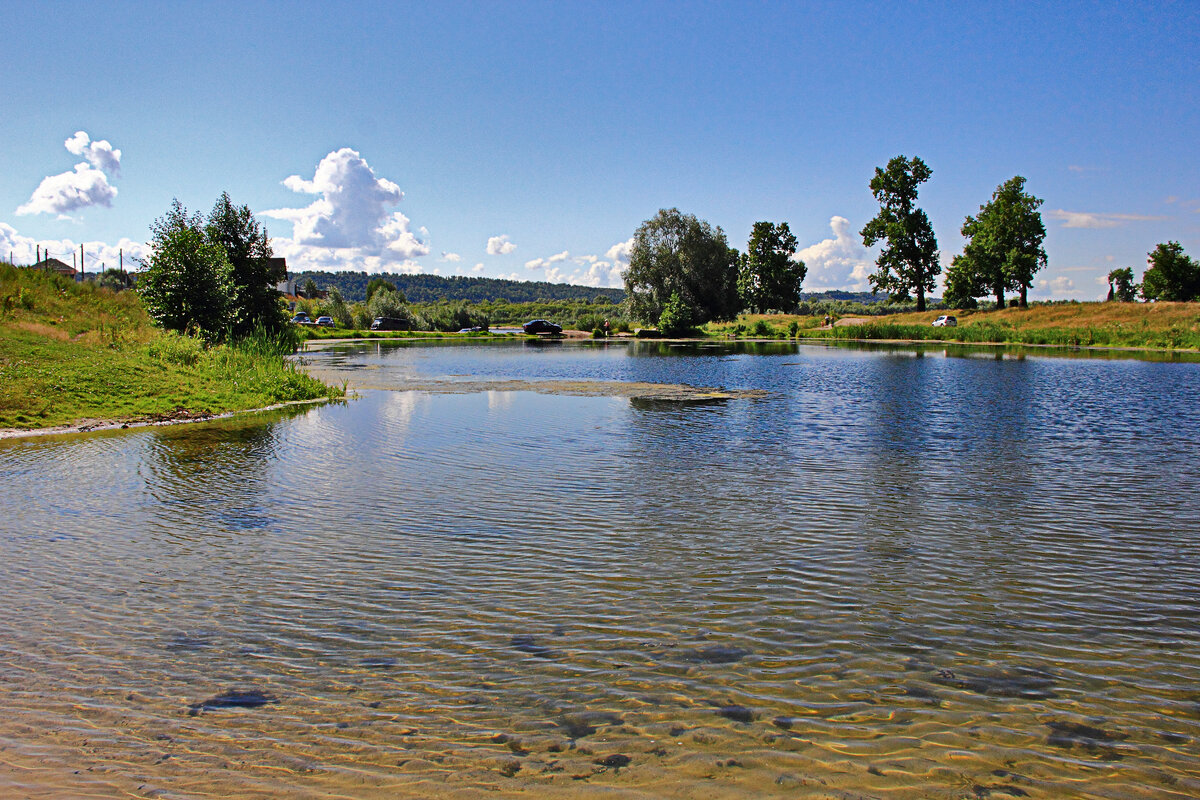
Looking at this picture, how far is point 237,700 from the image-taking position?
5066 millimetres

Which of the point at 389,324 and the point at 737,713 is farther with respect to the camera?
the point at 389,324

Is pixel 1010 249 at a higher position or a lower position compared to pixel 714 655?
higher

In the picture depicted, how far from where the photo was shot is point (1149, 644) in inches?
239

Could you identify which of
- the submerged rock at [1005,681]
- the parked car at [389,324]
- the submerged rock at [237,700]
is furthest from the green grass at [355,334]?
the submerged rock at [1005,681]

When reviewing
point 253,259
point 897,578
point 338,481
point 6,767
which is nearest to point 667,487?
point 897,578

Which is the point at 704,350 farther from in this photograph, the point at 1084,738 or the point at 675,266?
the point at 1084,738

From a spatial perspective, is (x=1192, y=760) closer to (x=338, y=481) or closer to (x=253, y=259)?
(x=338, y=481)

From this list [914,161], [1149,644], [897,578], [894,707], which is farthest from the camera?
[914,161]

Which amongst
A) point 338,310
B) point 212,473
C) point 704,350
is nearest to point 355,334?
point 338,310

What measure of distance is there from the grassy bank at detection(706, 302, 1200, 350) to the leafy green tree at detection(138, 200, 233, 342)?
67.9m

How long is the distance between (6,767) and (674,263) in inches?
3404

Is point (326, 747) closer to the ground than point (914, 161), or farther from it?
closer to the ground

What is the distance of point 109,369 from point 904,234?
9033 cm

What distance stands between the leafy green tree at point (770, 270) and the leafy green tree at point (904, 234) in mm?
15855
